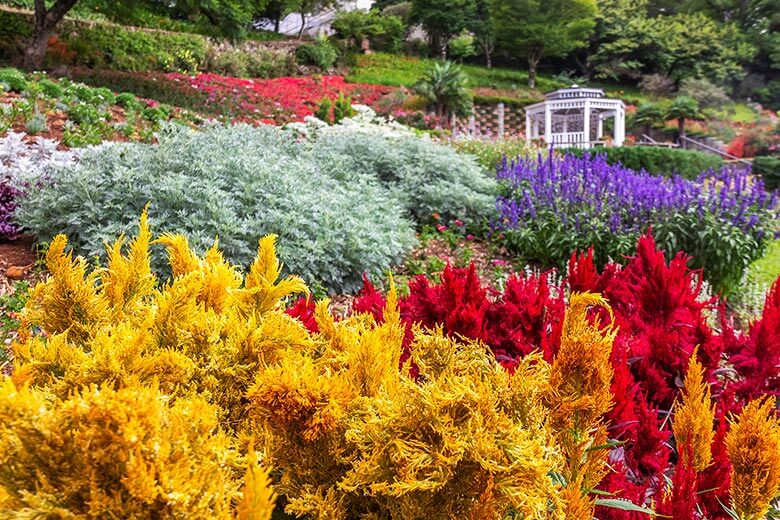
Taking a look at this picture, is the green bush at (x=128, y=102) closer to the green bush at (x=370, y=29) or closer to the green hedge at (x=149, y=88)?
the green hedge at (x=149, y=88)

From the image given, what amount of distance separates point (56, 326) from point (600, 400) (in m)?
1.01

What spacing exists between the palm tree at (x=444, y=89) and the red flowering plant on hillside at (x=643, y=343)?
63.8 feet

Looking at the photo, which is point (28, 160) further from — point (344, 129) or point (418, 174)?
point (344, 129)

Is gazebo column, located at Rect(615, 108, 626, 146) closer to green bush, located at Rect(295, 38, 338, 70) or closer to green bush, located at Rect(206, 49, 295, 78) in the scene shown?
green bush, located at Rect(295, 38, 338, 70)

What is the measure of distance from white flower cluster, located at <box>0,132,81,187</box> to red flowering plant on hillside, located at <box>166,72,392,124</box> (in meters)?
8.53

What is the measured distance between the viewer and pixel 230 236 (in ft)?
12.6

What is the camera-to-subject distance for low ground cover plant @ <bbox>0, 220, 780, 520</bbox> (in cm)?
62

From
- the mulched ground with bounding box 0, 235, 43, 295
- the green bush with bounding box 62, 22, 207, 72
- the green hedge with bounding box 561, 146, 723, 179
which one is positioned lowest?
the green hedge with bounding box 561, 146, 723, 179

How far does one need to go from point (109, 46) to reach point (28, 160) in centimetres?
1422

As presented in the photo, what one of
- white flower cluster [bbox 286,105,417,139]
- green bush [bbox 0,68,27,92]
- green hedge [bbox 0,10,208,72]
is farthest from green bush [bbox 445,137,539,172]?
green hedge [bbox 0,10,208,72]

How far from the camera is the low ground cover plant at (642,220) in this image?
528cm

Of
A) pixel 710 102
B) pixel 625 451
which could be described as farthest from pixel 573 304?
pixel 710 102

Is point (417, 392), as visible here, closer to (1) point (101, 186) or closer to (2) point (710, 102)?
(1) point (101, 186)

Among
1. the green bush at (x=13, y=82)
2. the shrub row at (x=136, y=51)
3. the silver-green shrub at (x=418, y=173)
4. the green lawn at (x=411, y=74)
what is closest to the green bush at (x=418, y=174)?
the silver-green shrub at (x=418, y=173)
